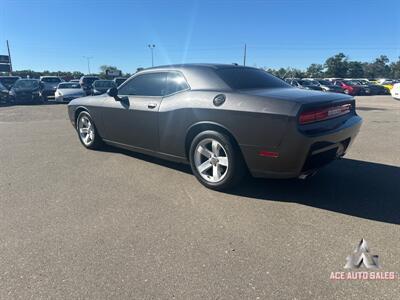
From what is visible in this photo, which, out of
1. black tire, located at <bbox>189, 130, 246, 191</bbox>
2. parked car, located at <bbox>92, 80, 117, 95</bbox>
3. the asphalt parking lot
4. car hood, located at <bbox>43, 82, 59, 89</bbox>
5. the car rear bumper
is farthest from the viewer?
car hood, located at <bbox>43, 82, 59, 89</bbox>

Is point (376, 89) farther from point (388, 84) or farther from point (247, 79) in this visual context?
point (247, 79)

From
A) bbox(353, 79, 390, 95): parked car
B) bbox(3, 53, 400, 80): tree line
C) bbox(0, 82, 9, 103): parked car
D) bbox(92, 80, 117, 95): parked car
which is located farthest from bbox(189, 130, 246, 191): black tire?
bbox(3, 53, 400, 80): tree line

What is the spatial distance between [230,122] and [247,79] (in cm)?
98

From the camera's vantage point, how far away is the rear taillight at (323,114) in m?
3.28

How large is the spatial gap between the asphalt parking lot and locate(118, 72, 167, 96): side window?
1.17 meters

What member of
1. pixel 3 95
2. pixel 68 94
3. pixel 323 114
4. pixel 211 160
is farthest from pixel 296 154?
pixel 3 95

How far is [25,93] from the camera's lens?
1877cm

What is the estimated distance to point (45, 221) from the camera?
3236 mm

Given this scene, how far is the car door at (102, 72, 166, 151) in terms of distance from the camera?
15.0 feet

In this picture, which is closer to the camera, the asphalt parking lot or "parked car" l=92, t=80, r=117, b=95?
the asphalt parking lot

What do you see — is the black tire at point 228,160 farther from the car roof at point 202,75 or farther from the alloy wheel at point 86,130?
the alloy wheel at point 86,130

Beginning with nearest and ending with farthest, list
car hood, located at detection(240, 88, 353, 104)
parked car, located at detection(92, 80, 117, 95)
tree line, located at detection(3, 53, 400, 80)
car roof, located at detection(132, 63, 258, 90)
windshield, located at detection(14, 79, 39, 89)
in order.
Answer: car hood, located at detection(240, 88, 353, 104) → car roof, located at detection(132, 63, 258, 90) → parked car, located at detection(92, 80, 117, 95) → windshield, located at detection(14, 79, 39, 89) → tree line, located at detection(3, 53, 400, 80)

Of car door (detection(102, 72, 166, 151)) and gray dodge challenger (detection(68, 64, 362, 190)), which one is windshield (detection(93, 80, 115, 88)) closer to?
car door (detection(102, 72, 166, 151))

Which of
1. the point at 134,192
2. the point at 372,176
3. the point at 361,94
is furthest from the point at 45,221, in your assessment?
the point at 361,94
